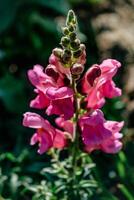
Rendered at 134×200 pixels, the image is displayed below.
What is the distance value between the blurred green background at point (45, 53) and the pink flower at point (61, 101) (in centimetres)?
85

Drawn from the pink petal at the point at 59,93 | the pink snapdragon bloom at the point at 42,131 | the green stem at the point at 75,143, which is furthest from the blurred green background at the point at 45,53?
the pink petal at the point at 59,93

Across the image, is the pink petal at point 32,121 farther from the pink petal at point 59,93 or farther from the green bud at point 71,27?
the green bud at point 71,27

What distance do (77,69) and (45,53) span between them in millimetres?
2479

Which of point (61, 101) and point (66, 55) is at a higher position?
point (66, 55)

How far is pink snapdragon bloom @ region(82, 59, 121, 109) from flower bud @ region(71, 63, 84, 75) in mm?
105

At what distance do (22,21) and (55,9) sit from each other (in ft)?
1.04

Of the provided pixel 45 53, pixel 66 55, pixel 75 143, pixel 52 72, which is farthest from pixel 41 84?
pixel 45 53

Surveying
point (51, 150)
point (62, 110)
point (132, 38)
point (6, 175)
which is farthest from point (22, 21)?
point (62, 110)

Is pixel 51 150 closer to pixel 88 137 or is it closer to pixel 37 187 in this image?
pixel 37 187

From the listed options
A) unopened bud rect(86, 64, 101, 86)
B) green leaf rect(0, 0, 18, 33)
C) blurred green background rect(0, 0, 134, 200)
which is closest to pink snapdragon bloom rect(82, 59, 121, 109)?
unopened bud rect(86, 64, 101, 86)

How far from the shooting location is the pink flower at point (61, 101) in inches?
106

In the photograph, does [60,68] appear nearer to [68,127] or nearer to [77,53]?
[77,53]

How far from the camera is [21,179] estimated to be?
3490 mm

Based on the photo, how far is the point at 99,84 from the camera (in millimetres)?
Answer: 2797
